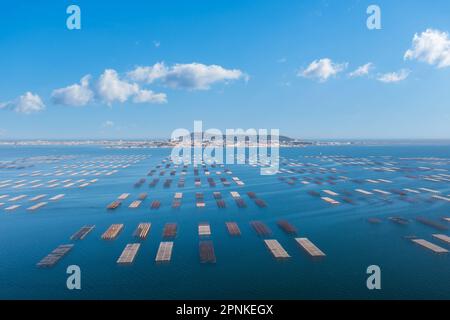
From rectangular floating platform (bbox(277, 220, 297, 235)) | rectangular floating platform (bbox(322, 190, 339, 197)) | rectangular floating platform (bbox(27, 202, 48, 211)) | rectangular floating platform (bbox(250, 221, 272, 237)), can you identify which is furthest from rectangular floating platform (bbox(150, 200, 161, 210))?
rectangular floating platform (bbox(322, 190, 339, 197))

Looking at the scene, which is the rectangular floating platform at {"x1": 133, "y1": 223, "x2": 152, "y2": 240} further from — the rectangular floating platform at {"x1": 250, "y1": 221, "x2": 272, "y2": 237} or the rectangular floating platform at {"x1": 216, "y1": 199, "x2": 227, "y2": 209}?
the rectangular floating platform at {"x1": 216, "y1": 199, "x2": 227, "y2": 209}

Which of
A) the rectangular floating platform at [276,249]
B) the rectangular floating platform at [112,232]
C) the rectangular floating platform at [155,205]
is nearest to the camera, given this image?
the rectangular floating platform at [276,249]

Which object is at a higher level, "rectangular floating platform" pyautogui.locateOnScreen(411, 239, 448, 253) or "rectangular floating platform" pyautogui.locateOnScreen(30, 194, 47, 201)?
"rectangular floating platform" pyautogui.locateOnScreen(411, 239, 448, 253)

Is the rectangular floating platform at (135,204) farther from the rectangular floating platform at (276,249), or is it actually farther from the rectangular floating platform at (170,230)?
the rectangular floating platform at (276,249)

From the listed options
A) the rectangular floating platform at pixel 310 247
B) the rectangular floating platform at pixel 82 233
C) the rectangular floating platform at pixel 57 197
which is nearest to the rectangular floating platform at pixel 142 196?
the rectangular floating platform at pixel 57 197

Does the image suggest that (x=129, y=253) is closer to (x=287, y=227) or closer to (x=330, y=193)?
(x=287, y=227)

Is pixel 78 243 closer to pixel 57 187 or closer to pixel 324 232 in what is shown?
pixel 324 232
